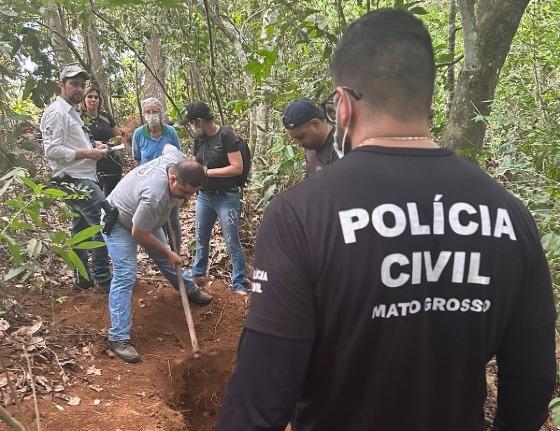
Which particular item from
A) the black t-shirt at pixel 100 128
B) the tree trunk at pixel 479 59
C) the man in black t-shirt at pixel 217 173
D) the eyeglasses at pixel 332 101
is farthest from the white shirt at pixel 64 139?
the eyeglasses at pixel 332 101

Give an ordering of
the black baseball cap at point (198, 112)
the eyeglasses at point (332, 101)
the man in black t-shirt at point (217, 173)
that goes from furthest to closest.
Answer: the man in black t-shirt at point (217, 173)
the black baseball cap at point (198, 112)
the eyeglasses at point (332, 101)

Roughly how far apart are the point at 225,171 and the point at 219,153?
212mm

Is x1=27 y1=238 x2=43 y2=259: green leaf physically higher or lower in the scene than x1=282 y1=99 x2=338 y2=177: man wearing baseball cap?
lower

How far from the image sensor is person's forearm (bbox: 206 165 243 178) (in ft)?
16.0

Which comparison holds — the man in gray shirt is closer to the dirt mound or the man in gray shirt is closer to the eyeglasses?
the dirt mound

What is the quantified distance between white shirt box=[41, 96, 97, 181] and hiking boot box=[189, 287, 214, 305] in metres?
1.53

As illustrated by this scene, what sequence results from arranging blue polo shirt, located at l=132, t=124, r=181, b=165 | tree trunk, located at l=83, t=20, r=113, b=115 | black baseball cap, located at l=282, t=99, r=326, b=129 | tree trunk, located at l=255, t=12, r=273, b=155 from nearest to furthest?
black baseball cap, located at l=282, t=99, r=326, b=129, blue polo shirt, located at l=132, t=124, r=181, b=165, tree trunk, located at l=255, t=12, r=273, b=155, tree trunk, located at l=83, t=20, r=113, b=115

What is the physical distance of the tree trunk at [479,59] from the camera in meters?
3.43

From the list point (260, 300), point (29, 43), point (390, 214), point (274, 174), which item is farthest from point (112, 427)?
point (29, 43)

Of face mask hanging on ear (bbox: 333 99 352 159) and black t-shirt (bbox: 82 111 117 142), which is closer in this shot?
face mask hanging on ear (bbox: 333 99 352 159)

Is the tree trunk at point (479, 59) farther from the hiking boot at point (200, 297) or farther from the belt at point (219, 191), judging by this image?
the hiking boot at point (200, 297)

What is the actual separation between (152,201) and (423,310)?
2.97 m

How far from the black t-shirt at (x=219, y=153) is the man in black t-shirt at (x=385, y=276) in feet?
11.9

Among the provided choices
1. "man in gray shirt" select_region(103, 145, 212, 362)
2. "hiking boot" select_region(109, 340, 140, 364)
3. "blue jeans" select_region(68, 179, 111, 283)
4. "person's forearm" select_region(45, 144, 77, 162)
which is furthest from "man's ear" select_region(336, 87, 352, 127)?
"person's forearm" select_region(45, 144, 77, 162)
